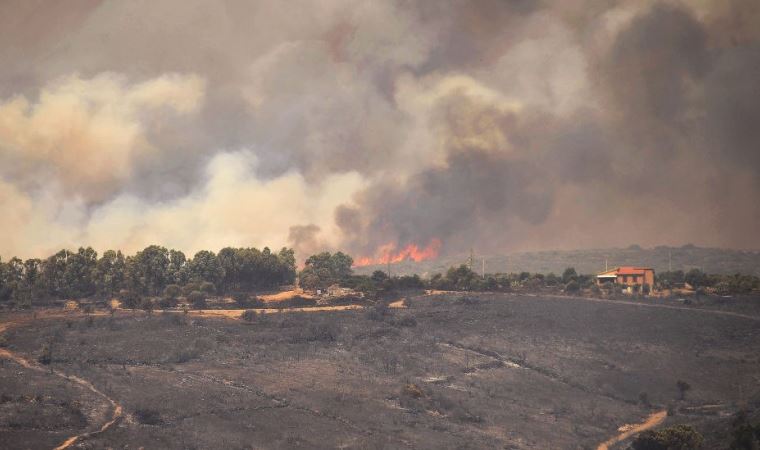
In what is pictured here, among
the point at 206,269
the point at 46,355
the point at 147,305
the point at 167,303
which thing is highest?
the point at 206,269

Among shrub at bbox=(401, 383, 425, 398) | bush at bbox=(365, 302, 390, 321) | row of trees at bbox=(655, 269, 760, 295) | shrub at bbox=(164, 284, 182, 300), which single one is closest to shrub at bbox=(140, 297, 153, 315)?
shrub at bbox=(164, 284, 182, 300)

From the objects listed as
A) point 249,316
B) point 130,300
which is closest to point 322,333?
point 249,316

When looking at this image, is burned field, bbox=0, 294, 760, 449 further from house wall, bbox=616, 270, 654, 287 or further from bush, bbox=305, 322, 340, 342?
house wall, bbox=616, 270, 654, 287

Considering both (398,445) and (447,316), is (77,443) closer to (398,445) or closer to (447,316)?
(398,445)

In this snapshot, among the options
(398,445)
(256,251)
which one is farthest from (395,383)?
(256,251)

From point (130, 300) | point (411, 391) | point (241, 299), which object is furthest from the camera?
point (241, 299)

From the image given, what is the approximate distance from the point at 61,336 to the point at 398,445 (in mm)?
51302

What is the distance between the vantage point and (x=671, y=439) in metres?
81.2

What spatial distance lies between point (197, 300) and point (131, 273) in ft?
50.7

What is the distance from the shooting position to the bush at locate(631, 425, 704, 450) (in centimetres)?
8019

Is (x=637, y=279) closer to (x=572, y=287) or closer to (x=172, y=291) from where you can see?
(x=572, y=287)

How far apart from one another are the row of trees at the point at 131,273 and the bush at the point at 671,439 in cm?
8330

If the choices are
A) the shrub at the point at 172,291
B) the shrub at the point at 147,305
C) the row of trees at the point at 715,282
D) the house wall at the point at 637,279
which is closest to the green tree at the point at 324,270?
the shrub at the point at 172,291

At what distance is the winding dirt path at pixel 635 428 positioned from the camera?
290 ft
